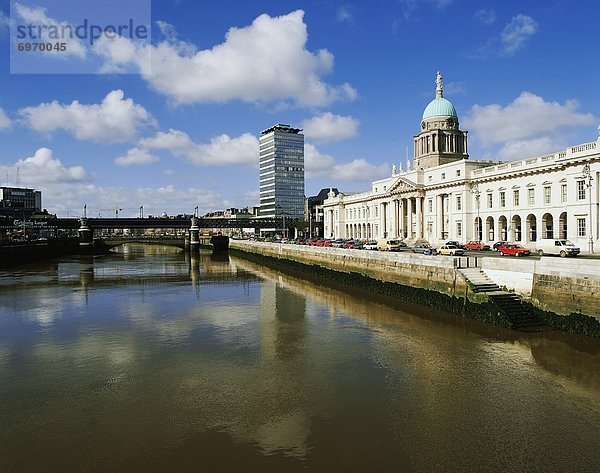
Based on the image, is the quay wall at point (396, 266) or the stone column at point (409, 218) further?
the stone column at point (409, 218)

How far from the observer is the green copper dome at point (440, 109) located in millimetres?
101500

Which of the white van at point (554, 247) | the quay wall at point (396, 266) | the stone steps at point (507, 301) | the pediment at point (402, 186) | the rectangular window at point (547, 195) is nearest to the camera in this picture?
the stone steps at point (507, 301)

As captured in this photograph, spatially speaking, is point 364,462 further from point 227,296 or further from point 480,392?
point 227,296

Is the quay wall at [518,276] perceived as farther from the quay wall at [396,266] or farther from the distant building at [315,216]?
the distant building at [315,216]

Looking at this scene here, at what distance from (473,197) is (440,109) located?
32878mm

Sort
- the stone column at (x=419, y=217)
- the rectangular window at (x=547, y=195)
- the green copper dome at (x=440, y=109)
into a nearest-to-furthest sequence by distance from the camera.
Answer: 1. the rectangular window at (x=547, y=195)
2. the stone column at (x=419, y=217)
3. the green copper dome at (x=440, y=109)

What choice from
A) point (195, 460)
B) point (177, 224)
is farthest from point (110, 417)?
point (177, 224)

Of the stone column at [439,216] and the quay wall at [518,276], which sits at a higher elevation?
the stone column at [439,216]

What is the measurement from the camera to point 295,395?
55.8 feet

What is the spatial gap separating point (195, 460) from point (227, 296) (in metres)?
32.0

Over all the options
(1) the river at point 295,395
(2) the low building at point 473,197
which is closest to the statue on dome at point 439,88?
(2) the low building at point 473,197

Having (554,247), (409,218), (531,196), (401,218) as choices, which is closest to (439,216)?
(409,218)

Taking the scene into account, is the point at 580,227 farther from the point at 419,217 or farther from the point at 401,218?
the point at 401,218

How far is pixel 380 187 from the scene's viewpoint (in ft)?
364
